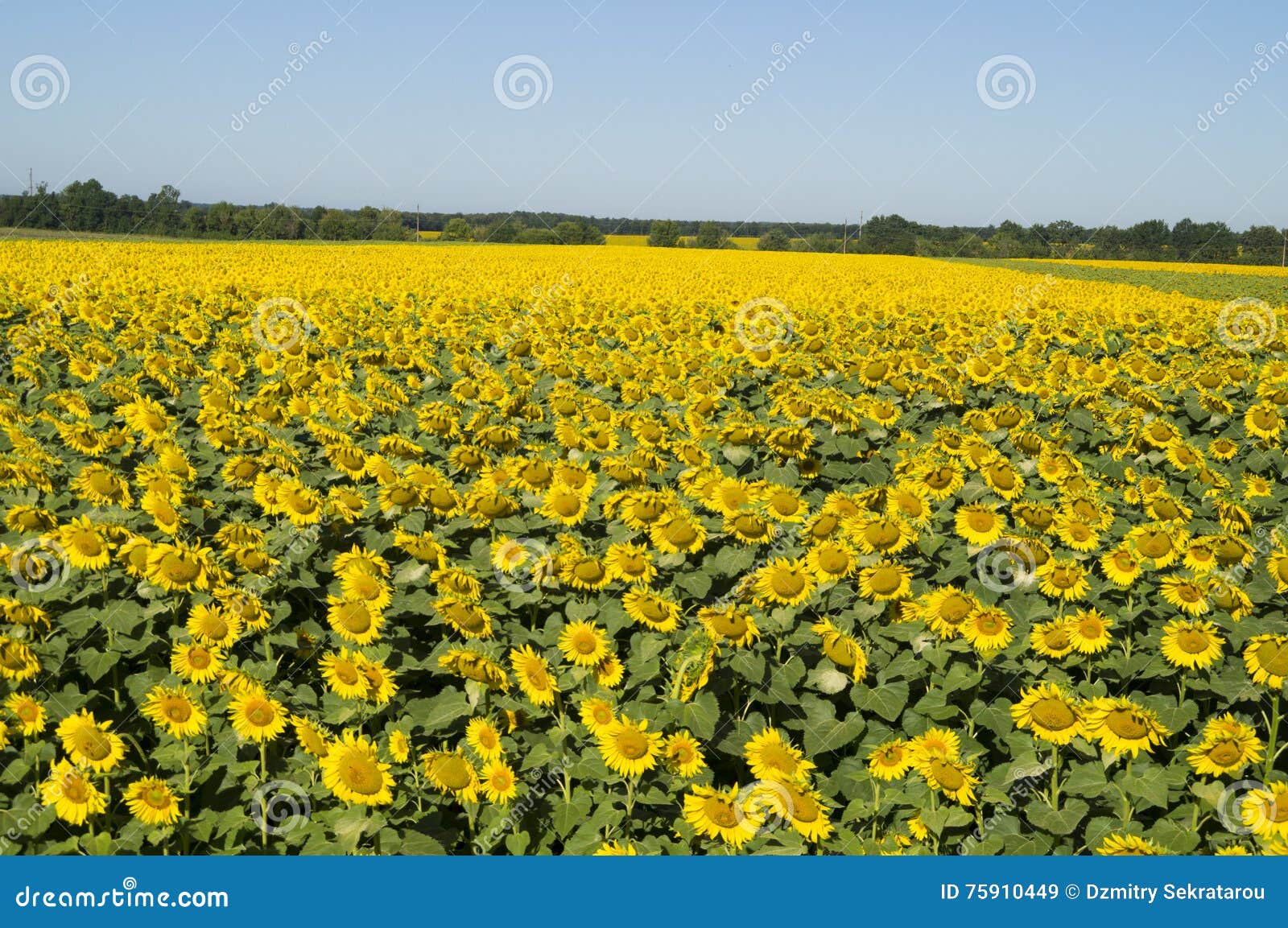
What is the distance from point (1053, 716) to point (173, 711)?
366 centimetres

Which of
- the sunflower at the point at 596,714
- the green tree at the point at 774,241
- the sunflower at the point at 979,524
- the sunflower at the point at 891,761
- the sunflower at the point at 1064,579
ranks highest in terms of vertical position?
the green tree at the point at 774,241

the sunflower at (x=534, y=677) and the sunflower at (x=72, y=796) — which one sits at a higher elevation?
the sunflower at (x=534, y=677)

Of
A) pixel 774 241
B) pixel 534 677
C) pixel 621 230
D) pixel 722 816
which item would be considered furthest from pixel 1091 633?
pixel 621 230

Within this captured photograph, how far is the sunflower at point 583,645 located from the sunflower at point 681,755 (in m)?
0.54

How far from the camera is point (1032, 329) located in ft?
37.3

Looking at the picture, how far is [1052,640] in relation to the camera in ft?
13.6

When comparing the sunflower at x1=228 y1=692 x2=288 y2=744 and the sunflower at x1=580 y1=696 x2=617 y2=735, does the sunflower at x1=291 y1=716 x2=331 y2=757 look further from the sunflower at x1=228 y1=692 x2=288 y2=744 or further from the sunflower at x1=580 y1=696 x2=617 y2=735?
the sunflower at x1=580 y1=696 x2=617 y2=735

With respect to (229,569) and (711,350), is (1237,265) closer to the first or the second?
(711,350)

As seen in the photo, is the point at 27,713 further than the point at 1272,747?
No

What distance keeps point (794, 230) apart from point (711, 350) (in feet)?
214

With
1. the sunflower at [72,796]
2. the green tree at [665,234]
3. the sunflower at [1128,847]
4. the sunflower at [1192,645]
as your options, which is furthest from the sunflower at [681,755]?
the green tree at [665,234]

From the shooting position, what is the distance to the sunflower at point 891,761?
378 cm

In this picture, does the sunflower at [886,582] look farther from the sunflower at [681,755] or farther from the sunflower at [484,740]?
the sunflower at [484,740]

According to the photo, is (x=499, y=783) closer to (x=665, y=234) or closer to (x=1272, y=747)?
(x=1272, y=747)
